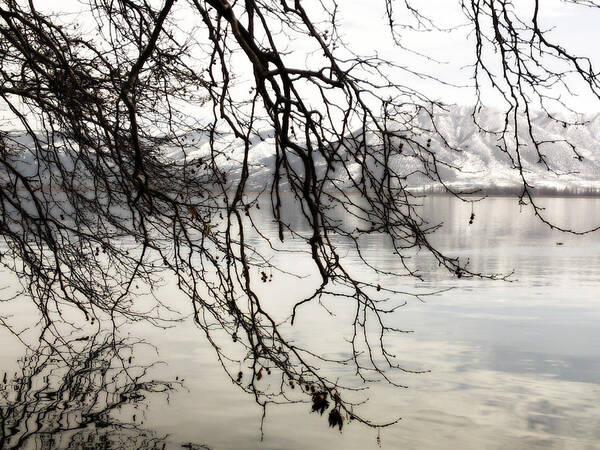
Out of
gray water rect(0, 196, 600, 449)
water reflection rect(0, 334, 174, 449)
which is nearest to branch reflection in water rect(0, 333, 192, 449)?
water reflection rect(0, 334, 174, 449)

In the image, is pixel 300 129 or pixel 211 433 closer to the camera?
pixel 300 129

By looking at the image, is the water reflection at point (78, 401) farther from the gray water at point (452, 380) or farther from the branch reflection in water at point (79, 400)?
the gray water at point (452, 380)

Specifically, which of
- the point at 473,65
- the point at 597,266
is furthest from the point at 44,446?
the point at 597,266

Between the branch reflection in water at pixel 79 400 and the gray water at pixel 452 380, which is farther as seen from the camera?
the gray water at pixel 452 380

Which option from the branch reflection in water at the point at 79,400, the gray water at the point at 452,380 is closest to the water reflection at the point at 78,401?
the branch reflection in water at the point at 79,400

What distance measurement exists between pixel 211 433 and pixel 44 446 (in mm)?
1779

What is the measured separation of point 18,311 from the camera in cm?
1644

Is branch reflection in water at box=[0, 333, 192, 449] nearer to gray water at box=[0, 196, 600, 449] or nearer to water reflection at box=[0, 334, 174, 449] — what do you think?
water reflection at box=[0, 334, 174, 449]

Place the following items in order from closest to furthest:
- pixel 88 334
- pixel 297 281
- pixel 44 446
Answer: pixel 44 446
pixel 88 334
pixel 297 281

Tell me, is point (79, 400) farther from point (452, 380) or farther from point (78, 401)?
point (452, 380)

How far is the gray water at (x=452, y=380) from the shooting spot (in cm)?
905

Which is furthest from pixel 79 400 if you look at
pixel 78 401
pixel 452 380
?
pixel 452 380

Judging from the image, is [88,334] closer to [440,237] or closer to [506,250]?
[506,250]

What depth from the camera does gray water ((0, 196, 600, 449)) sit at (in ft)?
29.7
